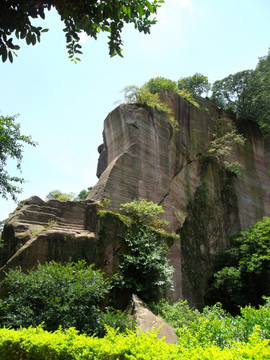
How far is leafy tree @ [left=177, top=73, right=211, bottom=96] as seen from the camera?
19.2 m

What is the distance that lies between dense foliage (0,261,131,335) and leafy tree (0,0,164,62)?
16.4ft

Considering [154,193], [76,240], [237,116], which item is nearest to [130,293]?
[76,240]

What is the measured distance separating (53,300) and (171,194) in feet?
25.1

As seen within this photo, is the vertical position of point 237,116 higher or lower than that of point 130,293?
higher

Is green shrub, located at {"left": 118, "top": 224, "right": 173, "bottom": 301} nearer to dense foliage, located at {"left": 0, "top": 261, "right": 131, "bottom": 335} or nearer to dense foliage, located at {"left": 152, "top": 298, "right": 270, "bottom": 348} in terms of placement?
dense foliage, located at {"left": 0, "top": 261, "right": 131, "bottom": 335}

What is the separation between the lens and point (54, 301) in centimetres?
659

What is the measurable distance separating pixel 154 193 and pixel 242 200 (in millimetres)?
6900

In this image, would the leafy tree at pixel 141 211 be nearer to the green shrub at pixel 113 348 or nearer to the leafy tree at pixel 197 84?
the green shrub at pixel 113 348

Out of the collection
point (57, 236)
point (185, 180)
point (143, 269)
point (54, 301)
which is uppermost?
point (185, 180)

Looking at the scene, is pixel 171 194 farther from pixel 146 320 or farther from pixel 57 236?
pixel 146 320

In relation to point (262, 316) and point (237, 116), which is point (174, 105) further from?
point (262, 316)

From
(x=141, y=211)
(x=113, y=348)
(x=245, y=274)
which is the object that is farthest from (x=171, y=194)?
(x=113, y=348)

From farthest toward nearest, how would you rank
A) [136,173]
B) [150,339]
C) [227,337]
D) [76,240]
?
[136,173] → [76,240] → [227,337] → [150,339]

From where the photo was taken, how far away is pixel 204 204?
15188mm
